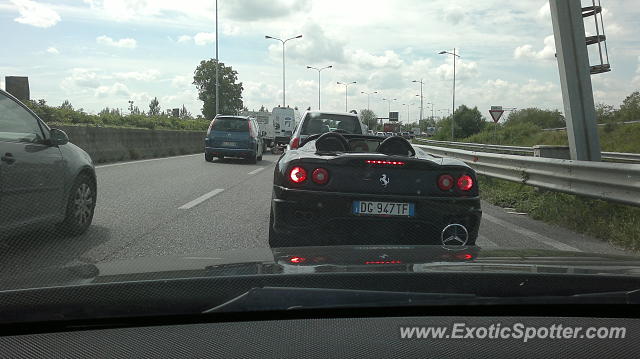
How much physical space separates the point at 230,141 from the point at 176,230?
43.5 feet

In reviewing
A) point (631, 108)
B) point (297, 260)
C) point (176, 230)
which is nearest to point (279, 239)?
point (176, 230)

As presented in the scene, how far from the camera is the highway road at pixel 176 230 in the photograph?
17.8ft

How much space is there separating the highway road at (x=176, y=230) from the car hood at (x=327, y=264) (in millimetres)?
667

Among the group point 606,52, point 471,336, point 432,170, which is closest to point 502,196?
point 606,52

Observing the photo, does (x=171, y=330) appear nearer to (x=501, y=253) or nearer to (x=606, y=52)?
(x=501, y=253)

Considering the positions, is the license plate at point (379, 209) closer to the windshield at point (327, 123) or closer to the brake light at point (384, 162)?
the brake light at point (384, 162)

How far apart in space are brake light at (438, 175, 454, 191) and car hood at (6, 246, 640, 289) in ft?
5.96

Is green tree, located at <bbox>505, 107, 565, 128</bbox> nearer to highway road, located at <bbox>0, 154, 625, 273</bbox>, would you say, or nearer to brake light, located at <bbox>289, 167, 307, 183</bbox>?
highway road, located at <bbox>0, 154, 625, 273</bbox>

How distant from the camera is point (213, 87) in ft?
377

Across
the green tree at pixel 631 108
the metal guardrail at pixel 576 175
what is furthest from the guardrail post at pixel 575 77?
the green tree at pixel 631 108

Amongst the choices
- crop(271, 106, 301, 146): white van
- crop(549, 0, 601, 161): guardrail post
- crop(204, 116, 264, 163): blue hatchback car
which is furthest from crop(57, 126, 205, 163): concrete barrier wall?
crop(271, 106, 301, 146): white van

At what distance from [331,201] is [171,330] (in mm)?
2865

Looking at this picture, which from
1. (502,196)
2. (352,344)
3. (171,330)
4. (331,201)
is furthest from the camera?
(502,196)

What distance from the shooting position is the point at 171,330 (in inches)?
76.5
